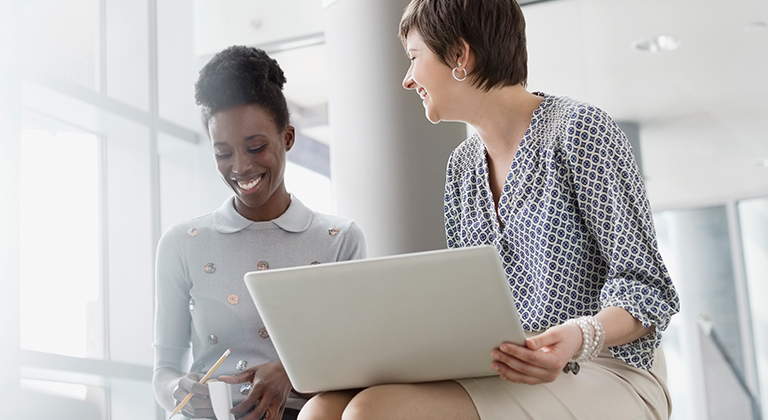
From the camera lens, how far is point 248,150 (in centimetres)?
142

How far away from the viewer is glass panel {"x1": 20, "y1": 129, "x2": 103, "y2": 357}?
1.87 metres

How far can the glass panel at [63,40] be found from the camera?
1956mm

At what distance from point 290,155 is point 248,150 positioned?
124 centimetres

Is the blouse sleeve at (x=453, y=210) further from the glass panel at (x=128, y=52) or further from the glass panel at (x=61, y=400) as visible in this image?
the glass panel at (x=128, y=52)

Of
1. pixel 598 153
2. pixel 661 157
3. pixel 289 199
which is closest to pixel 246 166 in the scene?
pixel 289 199

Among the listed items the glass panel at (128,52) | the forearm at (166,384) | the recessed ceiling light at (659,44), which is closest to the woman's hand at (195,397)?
the forearm at (166,384)

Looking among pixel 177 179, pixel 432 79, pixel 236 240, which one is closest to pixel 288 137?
pixel 236 240

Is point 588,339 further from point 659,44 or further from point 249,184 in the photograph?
point 659,44

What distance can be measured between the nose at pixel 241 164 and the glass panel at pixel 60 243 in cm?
79

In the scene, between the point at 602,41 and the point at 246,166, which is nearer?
the point at 246,166

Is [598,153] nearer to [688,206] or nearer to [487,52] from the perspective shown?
[487,52]

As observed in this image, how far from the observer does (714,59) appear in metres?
2.55

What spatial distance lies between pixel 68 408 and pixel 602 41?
6.78 feet

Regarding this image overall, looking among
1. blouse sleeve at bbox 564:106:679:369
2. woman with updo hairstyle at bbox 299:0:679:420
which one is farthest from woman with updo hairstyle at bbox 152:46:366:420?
blouse sleeve at bbox 564:106:679:369
